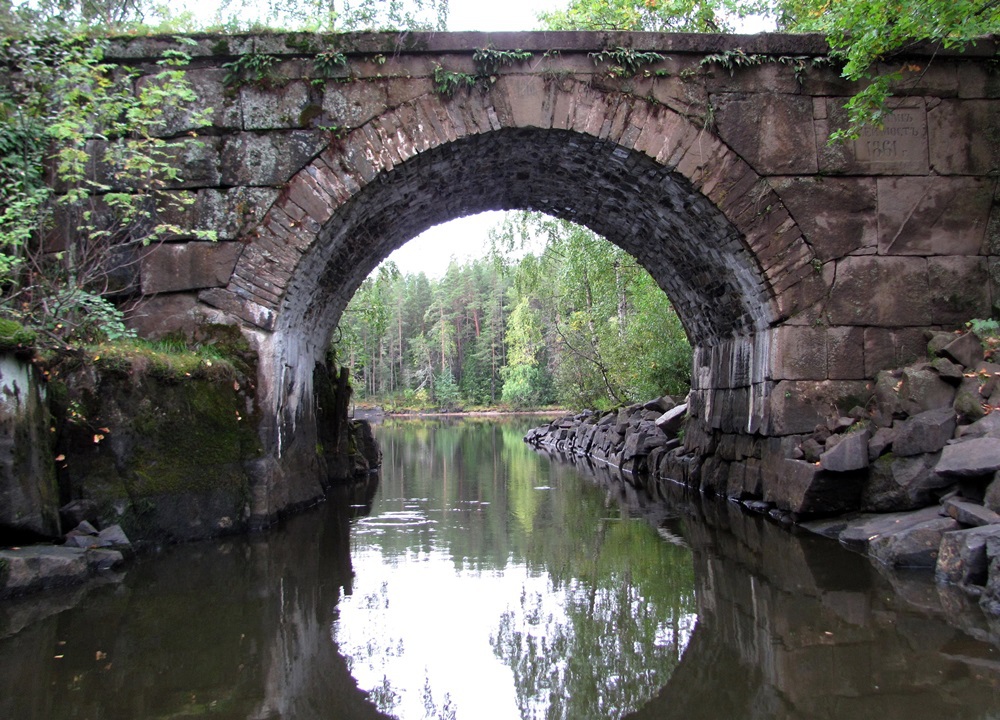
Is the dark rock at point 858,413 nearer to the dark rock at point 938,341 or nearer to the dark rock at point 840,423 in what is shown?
the dark rock at point 840,423

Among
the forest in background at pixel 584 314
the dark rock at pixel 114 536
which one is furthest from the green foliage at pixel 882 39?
the forest in background at pixel 584 314

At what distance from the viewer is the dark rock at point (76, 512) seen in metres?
6.01

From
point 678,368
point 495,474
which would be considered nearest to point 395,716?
point 495,474

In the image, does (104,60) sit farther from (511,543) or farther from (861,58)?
(861,58)

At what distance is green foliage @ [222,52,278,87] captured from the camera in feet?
25.4

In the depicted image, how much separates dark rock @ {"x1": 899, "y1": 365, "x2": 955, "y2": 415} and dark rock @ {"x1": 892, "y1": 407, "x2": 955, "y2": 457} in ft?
0.53

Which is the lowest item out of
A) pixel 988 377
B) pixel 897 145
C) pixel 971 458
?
pixel 971 458

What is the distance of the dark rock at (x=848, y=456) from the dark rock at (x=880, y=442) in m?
0.06

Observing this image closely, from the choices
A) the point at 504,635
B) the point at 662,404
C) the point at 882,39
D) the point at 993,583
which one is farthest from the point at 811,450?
the point at 662,404

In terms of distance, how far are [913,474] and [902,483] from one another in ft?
0.39

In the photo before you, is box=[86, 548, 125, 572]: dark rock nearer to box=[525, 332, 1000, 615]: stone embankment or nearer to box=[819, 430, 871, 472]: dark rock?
box=[525, 332, 1000, 615]: stone embankment

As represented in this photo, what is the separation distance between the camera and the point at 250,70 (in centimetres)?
778

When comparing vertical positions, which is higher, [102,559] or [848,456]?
[848,456]

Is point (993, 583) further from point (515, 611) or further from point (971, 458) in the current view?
point (515, 611)
